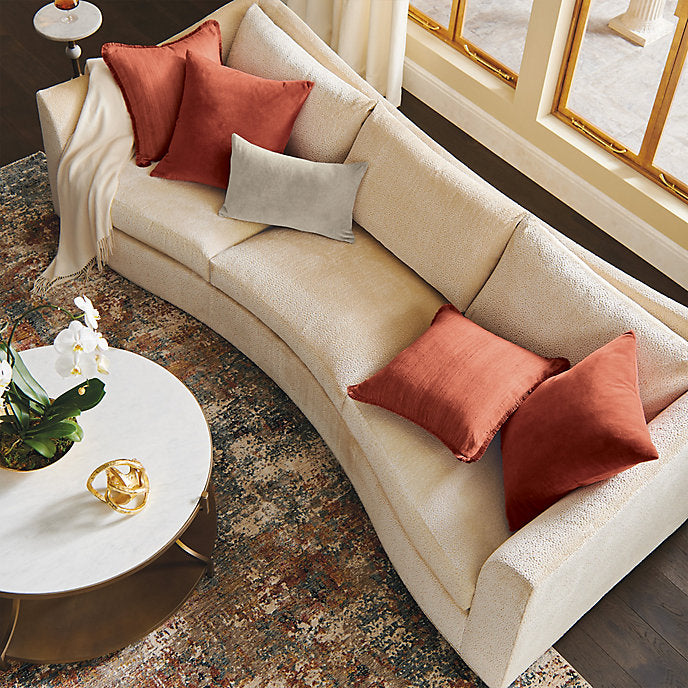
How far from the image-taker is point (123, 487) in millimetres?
2271

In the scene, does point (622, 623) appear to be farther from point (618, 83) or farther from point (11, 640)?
point (618, 83)

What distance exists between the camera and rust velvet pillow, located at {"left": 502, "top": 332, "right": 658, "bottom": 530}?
2084mm

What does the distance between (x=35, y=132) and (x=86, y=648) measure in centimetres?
248

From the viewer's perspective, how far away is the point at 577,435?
213 centimetres

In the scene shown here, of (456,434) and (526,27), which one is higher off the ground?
(526,27)

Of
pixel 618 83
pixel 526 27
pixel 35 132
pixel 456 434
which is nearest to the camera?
pixel 456 434

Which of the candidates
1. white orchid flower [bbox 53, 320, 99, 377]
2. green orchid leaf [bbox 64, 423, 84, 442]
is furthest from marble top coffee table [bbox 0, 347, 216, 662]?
white orchid flower [bbox 53, 320, 99, 377]

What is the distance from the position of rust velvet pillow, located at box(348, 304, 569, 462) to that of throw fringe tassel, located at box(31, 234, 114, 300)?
123 centimetres

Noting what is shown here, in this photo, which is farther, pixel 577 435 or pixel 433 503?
pixel 433 503

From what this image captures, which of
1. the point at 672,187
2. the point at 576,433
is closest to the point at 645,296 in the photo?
the point at 576,433

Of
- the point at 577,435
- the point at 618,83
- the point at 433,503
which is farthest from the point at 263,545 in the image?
the point at 618,83

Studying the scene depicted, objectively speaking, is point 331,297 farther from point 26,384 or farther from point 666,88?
point 666,88

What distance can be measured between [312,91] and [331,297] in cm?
82

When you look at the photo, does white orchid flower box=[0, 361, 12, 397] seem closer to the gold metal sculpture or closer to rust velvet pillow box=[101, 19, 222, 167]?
the gold metal sculpture
